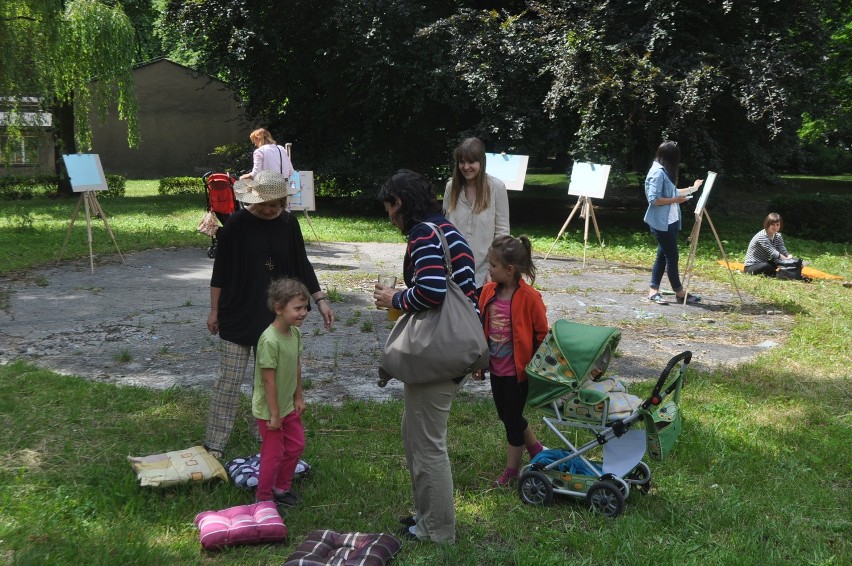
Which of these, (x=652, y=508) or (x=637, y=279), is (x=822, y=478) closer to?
(x=652, y=508)

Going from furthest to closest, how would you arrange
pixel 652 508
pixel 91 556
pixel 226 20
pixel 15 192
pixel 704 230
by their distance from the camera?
pixel 15 192 → pixel 226 20 → pixel 704 230 → pixel 652 508 → pixel 91 556

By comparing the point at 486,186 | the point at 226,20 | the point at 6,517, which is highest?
the point at 226,20

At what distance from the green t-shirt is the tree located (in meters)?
11.2

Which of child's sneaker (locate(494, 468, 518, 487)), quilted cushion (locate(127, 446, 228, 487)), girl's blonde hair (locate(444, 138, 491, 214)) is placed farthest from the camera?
girl's blonde hair (locate(444, 138, 491, 214))

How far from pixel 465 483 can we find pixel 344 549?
1.21 meters

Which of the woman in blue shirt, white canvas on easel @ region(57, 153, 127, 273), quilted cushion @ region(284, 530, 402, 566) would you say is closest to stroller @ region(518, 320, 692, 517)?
quilted cushion @ region(284, 530, 402, 566)

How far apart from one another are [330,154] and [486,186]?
51.6 feet

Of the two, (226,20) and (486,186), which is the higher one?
(226,20)

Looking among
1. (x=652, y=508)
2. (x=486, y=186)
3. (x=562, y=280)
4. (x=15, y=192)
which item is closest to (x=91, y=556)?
(x=652, y=508)

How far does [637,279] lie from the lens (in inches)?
488

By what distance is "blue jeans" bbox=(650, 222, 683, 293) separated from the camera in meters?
10.1

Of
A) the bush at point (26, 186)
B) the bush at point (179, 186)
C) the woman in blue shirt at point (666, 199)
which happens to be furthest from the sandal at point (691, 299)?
the bush at point (26, 186)

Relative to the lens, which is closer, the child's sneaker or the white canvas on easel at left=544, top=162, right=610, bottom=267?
the child's sneaker

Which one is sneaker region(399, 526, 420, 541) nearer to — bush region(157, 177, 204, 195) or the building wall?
bush region(157, 177, 204, 195)
